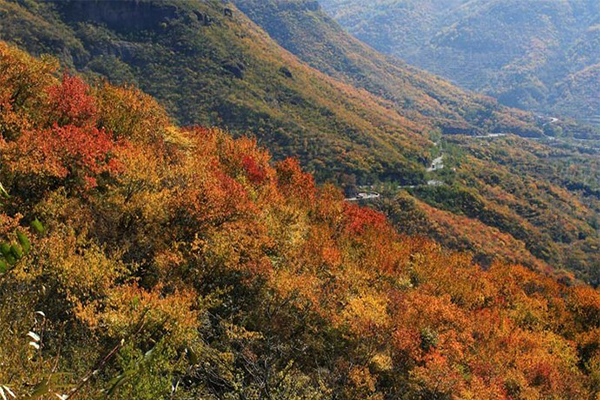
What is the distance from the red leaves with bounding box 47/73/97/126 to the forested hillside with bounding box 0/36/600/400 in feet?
0.65

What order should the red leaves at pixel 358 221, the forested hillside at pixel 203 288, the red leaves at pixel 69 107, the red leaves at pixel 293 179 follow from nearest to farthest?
the forested hillside at pixel 203 288, the red leaves at pixel 69 107, the red leaves at pixel 358 221, the red leaves at pixel 293 179

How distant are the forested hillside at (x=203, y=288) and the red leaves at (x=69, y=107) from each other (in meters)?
0.20

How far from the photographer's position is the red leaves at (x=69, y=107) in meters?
55.5

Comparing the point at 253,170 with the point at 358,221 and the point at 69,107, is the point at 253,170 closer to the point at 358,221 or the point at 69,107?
the point at 358,221

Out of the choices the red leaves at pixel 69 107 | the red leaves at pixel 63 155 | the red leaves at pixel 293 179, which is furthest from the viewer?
the red leaves at pixel 293 179

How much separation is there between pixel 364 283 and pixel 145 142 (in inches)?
1421

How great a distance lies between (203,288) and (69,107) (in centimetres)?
3041

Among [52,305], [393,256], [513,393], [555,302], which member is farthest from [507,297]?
[52,305]

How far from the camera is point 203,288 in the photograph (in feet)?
139

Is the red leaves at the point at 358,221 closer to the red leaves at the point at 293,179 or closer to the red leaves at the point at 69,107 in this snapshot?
the red leaves at the point at 293,179

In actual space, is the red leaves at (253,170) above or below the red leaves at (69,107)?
below

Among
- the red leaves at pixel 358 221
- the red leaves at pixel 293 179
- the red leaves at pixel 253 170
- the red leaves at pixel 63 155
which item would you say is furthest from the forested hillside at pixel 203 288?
the red leaves at pixel 293 179

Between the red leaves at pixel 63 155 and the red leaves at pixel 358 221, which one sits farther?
the red leaves at pixel 358 221

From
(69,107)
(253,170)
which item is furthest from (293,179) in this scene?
(69,107)
